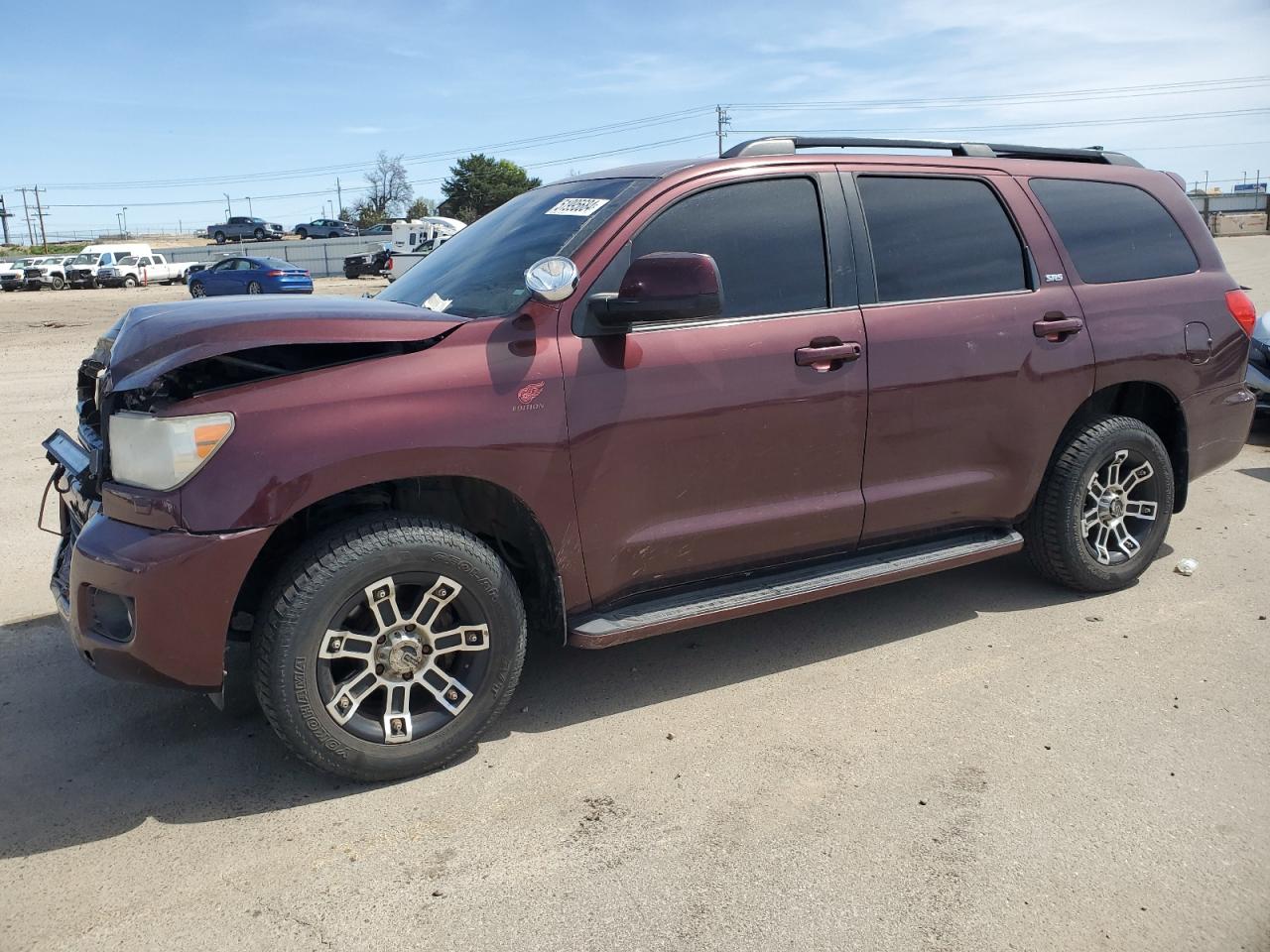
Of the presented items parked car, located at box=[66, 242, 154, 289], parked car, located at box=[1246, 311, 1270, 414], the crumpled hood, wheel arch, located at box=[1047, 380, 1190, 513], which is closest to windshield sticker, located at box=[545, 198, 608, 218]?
the crumpled hood

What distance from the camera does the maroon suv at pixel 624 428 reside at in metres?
3.03

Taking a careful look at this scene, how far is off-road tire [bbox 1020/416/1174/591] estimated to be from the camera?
4.55 meters

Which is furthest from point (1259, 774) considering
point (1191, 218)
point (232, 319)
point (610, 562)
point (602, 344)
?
point (232, 319)

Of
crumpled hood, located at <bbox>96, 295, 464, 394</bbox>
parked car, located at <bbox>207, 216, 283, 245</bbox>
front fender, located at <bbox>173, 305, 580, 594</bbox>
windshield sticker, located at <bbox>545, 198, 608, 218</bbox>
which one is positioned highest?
parked car, located at <bbox>207, 216, 283, 245</bbox>

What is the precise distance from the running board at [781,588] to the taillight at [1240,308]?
166cm

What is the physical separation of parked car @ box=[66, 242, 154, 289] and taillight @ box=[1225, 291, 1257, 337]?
156 feet

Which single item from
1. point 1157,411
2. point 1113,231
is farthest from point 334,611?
point 1157,411

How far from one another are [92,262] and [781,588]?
48.9 metres

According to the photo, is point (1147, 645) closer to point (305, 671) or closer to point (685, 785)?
point (685, 785)

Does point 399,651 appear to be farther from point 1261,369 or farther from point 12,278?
point 12,278

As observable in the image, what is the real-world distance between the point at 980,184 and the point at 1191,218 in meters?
1.35

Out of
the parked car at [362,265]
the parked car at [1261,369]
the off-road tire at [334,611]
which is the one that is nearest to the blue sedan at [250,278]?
the parked car at [362,265]

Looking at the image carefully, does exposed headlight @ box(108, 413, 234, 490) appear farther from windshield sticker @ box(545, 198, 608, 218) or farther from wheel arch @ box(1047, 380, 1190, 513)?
wheel arch @ box(1047, 380, 1190, 513)

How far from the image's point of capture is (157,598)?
2.92 m
